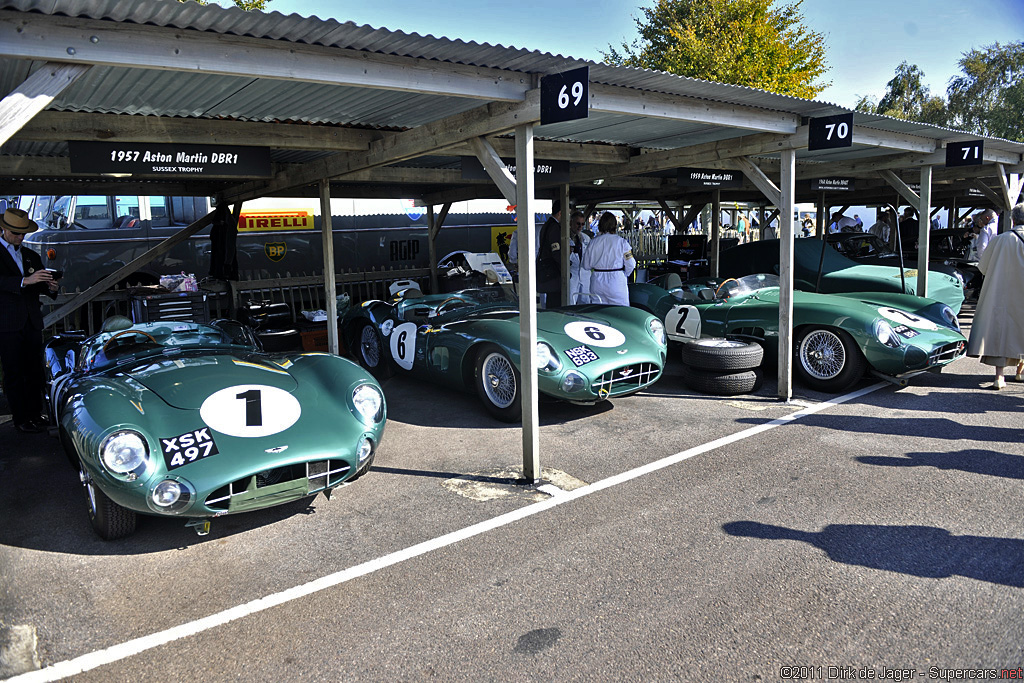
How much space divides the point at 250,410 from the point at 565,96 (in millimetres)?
2582

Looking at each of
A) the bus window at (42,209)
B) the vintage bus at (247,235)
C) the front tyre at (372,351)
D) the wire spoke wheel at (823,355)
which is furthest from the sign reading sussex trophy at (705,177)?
the bus window at (42,209)

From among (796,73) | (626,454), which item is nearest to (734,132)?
(626,454)

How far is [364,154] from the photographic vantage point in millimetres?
6297

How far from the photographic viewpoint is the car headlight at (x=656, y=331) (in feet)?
21.0

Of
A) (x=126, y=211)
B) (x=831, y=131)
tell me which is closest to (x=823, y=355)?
(x=831, y=131)

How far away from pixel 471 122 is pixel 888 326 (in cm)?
416

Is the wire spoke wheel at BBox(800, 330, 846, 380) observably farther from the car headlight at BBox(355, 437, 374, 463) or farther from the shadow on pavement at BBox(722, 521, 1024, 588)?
the car headlight at BBox(355, 437, 374, 463)

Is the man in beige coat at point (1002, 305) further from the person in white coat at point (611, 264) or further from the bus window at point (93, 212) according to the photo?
the bus window at point (93, 212)

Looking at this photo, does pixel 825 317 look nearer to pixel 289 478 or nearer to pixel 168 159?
pixel 289 478

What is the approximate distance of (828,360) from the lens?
6703mm

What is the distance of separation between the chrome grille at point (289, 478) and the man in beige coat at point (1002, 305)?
603cm

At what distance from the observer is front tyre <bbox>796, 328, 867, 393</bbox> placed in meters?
6.50

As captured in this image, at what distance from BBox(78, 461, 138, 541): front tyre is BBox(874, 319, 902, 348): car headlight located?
19.4 ft

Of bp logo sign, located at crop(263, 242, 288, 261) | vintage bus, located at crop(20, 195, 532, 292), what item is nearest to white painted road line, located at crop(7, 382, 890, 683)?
vintage bus, located at crop(20, 195, 532, 292)
